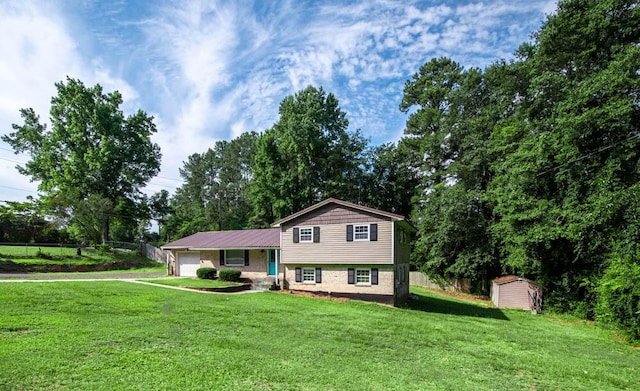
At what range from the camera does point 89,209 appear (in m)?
33.2

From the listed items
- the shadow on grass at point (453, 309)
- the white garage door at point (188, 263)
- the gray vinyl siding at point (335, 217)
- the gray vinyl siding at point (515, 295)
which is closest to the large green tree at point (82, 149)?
the white garage door at point (188, 263)

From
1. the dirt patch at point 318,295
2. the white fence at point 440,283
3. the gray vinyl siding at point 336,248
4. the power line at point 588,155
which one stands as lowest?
the white fence at point 440,283

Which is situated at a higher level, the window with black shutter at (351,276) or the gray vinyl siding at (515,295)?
the window with black shutter at (351,276)

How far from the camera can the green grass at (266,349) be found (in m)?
6.34

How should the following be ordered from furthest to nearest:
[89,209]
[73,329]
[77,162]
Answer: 1. [77,162]
2. [89,209]
3. [73,329]

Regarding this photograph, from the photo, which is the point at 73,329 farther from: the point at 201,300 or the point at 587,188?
the point at 587,188

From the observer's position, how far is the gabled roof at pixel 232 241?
75.3 ft

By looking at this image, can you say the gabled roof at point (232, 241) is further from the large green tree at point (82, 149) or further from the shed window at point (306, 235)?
the large green tree at point (82, 149)

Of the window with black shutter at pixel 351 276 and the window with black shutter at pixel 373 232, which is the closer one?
the window with black shutter at pixel 373 232

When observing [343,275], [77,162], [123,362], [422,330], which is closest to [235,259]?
[343,275]

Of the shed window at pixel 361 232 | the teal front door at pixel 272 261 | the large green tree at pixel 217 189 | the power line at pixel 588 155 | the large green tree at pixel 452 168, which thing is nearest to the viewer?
the power line at pixel 588 155

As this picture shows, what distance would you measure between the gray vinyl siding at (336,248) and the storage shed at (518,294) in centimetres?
966

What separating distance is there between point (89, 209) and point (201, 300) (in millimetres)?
25331

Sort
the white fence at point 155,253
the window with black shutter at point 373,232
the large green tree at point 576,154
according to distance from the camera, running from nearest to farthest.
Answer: the large green tree at point 576,154, the window with black shutter at point 373,232, the white fence at point 155,253
